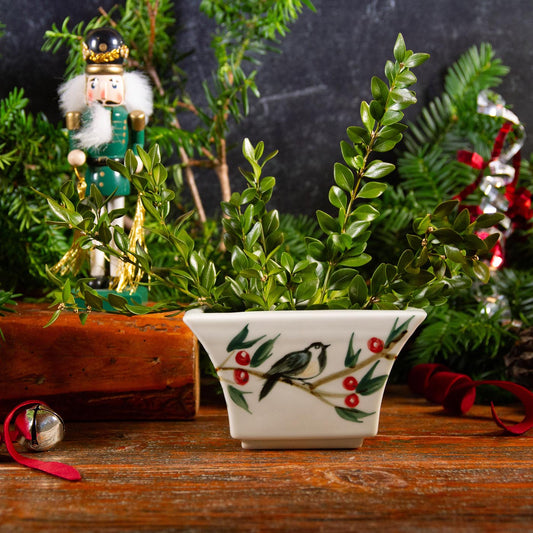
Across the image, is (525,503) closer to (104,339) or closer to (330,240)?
(330,240)

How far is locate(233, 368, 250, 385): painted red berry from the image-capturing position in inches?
19.5

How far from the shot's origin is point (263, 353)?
19.3 inches

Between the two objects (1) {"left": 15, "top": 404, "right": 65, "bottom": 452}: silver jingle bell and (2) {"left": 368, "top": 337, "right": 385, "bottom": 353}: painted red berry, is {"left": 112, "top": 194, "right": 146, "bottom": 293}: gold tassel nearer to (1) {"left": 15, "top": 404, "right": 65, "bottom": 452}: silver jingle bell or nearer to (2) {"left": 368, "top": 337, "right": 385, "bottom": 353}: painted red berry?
(1) {"left": 15, "top": 404, "right": 65, "bottom": 452}: silver jingle bell

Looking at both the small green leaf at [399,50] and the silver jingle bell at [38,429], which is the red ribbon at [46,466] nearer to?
the silver jingle bell at [38,429]

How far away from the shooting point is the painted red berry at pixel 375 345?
49cm

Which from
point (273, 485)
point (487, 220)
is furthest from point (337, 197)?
point (273, 485)

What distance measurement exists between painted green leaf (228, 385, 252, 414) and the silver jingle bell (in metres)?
0.15

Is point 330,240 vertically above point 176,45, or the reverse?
point 176,45

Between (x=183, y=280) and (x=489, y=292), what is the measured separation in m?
0.43

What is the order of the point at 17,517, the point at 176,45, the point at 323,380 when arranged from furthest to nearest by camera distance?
1. the point at 176,45
2. the point at 323,380
3. the point at 17,517

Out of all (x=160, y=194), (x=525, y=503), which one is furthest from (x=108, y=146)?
(x=525, y=503)

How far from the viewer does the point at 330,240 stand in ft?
1.68

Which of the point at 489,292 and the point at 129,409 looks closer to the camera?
the point at 129,409

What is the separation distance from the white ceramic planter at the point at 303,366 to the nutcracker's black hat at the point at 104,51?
1.12 feet
